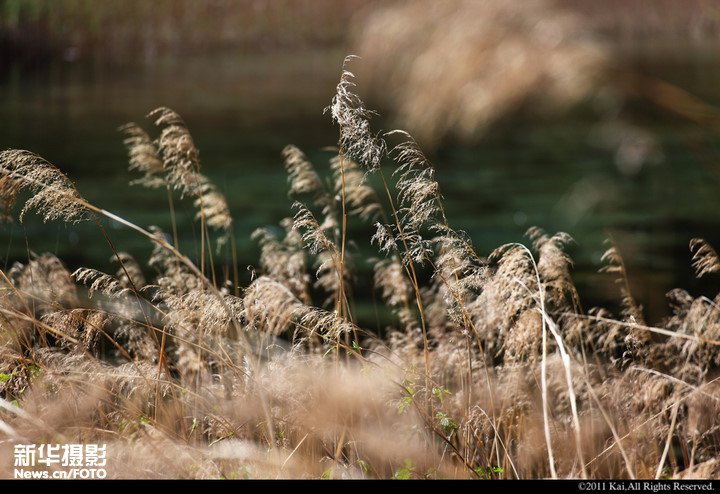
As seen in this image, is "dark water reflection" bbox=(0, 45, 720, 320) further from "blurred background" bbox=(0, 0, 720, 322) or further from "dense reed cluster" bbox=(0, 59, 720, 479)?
"dense reed cluster" bbox=(0, 59, 720, 479)

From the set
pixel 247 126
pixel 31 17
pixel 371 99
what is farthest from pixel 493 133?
pixel 31 17

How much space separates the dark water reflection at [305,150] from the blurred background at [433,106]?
6 cm

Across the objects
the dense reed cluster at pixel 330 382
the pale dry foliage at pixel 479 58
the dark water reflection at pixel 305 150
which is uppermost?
the dark water reflection at pixel 305 150

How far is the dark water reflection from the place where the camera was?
1021 cm

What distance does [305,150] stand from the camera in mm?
18016

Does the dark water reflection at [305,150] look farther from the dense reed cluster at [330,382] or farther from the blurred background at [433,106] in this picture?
the dense reed cluster at [330,382]

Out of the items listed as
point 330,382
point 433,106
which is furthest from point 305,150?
point 433,106

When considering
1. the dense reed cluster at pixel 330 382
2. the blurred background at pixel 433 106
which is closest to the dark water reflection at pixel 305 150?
the blurred background at pixel 433 106

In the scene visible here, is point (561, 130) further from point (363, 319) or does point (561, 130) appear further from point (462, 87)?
point (462, 87)

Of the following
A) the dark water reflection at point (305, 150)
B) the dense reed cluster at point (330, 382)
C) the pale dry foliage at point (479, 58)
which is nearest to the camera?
the pale dry foliage at point (479, 58)

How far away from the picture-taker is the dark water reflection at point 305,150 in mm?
10211

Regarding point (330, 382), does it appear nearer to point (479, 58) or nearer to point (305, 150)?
point (479, 58)

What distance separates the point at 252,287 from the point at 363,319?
5737 mm

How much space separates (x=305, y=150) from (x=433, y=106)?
55.0ft
